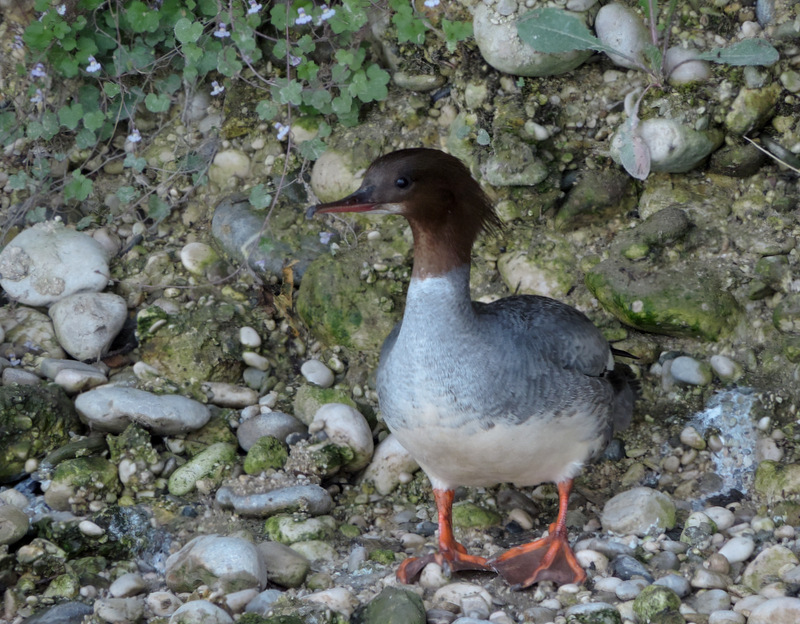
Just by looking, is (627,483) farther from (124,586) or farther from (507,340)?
(124,586)

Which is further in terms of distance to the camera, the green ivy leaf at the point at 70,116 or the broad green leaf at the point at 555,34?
the green ivy leaf at the point at 70,116

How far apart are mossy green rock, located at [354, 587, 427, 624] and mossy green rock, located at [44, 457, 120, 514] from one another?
52.0 inches

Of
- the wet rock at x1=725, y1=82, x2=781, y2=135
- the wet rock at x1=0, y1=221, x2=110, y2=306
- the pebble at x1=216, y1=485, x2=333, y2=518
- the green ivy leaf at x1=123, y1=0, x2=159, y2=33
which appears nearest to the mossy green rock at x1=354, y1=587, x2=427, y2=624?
the pebble at x1=216, y1=485, x2=333, y2=518

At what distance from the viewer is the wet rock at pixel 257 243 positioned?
178 inches

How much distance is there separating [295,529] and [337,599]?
1.87 ft

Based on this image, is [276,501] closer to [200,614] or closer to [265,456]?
[265,456]

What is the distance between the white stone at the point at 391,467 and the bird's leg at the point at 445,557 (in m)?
0.40

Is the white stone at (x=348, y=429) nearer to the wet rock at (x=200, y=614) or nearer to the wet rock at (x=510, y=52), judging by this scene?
the wet rock at (x=200, y=614)

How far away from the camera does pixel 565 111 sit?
4.35 metres

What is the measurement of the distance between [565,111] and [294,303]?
1550mm

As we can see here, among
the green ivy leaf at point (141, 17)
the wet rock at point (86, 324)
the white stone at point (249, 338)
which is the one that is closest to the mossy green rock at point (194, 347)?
the white stone at point (249, 338)

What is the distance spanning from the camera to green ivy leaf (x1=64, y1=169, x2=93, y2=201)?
451 centimetres

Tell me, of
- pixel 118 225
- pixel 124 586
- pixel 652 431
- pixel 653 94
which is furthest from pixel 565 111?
pixel 124 586

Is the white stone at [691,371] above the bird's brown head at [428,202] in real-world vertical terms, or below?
below
